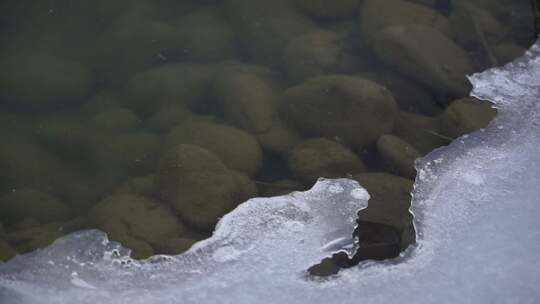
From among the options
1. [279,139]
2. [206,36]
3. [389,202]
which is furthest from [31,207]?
[389,202]

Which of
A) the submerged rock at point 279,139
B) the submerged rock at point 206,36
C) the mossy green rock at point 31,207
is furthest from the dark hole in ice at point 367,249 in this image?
the submerged rock at point 206,36

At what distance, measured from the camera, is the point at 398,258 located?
98.6 inches

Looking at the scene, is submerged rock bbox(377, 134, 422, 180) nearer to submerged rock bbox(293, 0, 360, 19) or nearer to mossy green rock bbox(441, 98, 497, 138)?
mossy green rock bbox(441, 98, 497, 138)

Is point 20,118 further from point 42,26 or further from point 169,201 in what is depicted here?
point 169,201

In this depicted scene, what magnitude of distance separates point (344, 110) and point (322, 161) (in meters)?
0.32

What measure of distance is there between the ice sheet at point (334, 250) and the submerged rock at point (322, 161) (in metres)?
0.07

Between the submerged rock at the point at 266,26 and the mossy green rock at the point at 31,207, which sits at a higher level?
the submerged rock at the point at 266,26

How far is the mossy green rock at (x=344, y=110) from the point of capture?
3102 mm

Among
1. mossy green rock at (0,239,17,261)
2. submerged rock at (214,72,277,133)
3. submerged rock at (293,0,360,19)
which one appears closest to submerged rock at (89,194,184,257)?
mossy green rock at (0,239,17,261)

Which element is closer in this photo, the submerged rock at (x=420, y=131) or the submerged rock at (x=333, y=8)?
the submerged rock at (x=420, y=131)

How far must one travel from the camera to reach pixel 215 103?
343 centimetres

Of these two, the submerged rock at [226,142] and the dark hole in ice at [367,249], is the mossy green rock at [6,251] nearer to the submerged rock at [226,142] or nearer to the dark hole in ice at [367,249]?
the submerged rock at [226,142]

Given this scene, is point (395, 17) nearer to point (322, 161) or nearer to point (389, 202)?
point (322, 161)

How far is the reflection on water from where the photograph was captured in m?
2.82
